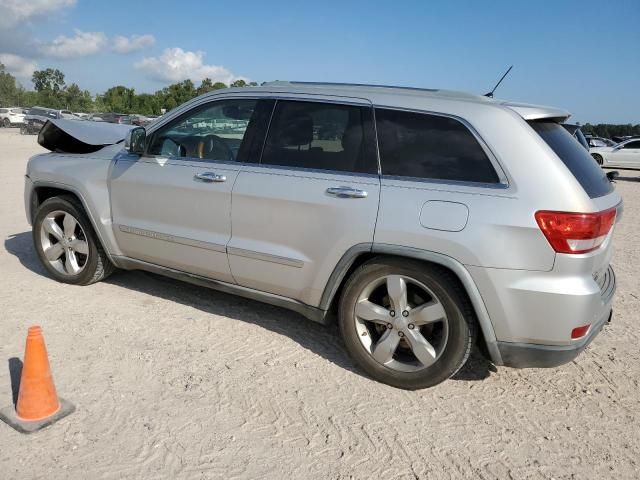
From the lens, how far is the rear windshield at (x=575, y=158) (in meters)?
2.93

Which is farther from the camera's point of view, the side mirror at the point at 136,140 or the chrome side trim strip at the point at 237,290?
the side mirror at the point at 136,140

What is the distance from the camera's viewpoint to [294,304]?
3586mm

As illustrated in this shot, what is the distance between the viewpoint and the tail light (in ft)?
8.91

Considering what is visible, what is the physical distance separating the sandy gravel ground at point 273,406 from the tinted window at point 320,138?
4.36ft

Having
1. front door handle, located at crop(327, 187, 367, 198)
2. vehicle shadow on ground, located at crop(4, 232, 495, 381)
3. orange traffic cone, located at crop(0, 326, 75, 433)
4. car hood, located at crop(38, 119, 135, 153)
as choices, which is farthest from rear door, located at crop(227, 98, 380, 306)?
car hood, located at crop(38, 119, 135, 153)

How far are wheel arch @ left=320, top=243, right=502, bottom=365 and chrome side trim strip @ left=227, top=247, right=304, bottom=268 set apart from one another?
267 mm

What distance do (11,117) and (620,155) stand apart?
45.5 metres

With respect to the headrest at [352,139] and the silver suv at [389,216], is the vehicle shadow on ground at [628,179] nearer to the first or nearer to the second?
the silver suv at [389,216]

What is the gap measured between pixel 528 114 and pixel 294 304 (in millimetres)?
1882

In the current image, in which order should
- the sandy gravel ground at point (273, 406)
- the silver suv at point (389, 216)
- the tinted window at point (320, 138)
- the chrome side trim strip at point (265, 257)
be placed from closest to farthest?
the sandy gravel ground at point (273, 406) < the silver suv at point (389, 216) < the tinted window at point (320, 138) < the chrome side trim strip at point (265, 257)

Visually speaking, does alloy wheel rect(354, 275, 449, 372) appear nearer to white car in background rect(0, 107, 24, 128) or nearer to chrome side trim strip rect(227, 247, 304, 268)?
chrome side trim strip rect(227, 247, 304, 268)

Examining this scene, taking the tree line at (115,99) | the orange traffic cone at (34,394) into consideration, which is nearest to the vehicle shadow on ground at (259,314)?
the orange traffic cone at (34,394)

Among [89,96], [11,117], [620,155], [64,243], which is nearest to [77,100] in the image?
[89,96]

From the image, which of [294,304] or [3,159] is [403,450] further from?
[3,159]
